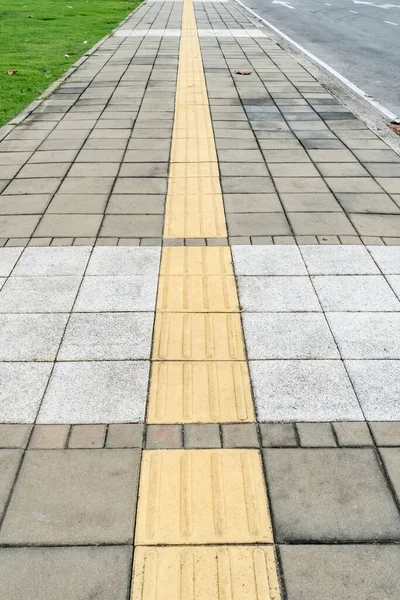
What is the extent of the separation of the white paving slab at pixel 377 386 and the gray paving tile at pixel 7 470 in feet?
6.52

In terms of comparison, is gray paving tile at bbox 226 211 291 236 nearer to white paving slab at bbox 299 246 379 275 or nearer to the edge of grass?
white paving slab at bbox 299 246 379 275

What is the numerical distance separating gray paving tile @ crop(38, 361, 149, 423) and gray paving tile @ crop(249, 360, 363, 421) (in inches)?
28.8

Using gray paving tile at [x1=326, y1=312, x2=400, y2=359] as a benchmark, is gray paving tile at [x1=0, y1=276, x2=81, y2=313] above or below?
below

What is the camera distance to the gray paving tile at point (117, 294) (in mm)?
4180

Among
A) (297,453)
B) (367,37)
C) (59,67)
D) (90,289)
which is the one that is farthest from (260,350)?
(367,37)

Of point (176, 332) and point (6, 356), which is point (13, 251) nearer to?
point (6, 356)

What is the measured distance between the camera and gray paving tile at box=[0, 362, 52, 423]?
3219mm

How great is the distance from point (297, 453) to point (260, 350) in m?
0.92

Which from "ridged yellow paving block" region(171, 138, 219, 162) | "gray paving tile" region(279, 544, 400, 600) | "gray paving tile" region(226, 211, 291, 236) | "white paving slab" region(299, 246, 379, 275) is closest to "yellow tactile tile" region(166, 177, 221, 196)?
"ridged yellow paving block" region(171, 138, 219, 162)

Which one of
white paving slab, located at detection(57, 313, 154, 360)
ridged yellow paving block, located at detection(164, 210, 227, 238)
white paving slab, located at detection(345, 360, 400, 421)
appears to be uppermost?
ridged yellow paving block, located at detection(164, 210, 227, 238)

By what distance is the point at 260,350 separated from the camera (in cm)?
373

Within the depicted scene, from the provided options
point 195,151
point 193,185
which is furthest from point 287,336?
point 195,151

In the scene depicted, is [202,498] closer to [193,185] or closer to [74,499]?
[74,499]

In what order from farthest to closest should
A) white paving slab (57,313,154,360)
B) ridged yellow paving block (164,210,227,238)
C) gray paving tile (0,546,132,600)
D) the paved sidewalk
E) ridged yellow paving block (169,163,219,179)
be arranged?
ridged yellow paving block (169,163,219,179) < ridged yellow paving block (164,210,227,238) < white paving slab (57,313,154,360) < the paved sidewalk < gray paving tile (0,546,132,600)
